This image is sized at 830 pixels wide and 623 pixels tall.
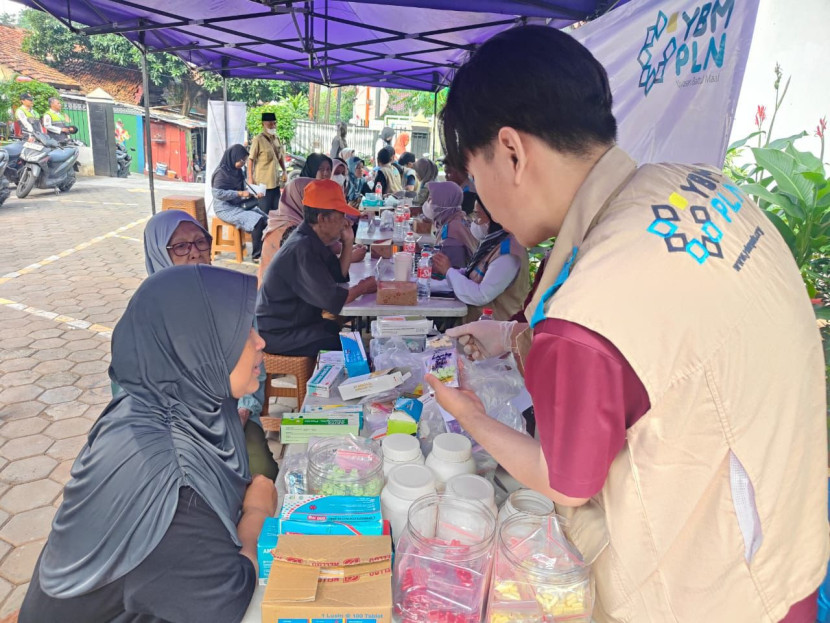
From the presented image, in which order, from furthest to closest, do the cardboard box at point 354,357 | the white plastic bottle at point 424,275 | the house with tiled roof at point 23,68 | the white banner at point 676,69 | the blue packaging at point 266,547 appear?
the house with tiled roof at point 23,68
the white plastic bottle at point 424,275
the cardboard box at point 354,357
the white banner at point 676,69
the blue packaging at point 266,547

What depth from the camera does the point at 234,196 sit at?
7.68 metres

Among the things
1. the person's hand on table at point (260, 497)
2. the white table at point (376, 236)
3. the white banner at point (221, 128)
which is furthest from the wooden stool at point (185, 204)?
the person's hand on table at point (260, 497)

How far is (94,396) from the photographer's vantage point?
13.2 feet

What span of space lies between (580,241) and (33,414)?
4.08 m

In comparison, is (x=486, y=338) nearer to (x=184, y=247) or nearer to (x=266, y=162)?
(x=184, y=247)

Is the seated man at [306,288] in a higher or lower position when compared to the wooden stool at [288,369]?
higher

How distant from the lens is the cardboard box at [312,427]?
1792 millimetres

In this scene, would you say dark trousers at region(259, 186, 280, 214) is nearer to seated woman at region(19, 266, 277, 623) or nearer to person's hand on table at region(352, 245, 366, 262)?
person's hand on table at region(352, 245, 366, 262)

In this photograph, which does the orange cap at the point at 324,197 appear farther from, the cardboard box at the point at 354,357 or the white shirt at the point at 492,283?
the cardboard box at the point at 354,357

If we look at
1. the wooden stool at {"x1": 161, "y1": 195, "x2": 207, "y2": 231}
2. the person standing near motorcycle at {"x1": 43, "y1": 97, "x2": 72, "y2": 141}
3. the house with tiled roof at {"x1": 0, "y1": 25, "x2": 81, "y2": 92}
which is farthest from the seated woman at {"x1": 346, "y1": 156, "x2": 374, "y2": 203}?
Answer: the house with tiled roof at {"x1": 0, "y1": 25, "x2": 81, "y2": 92}

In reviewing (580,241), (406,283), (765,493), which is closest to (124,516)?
(580,241)

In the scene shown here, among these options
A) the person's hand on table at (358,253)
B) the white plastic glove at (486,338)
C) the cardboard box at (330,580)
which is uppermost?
the white plastic glove at (486,338)

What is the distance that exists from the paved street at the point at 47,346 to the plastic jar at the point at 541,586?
2243mm

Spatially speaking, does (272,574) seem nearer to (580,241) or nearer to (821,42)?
(580,241)
